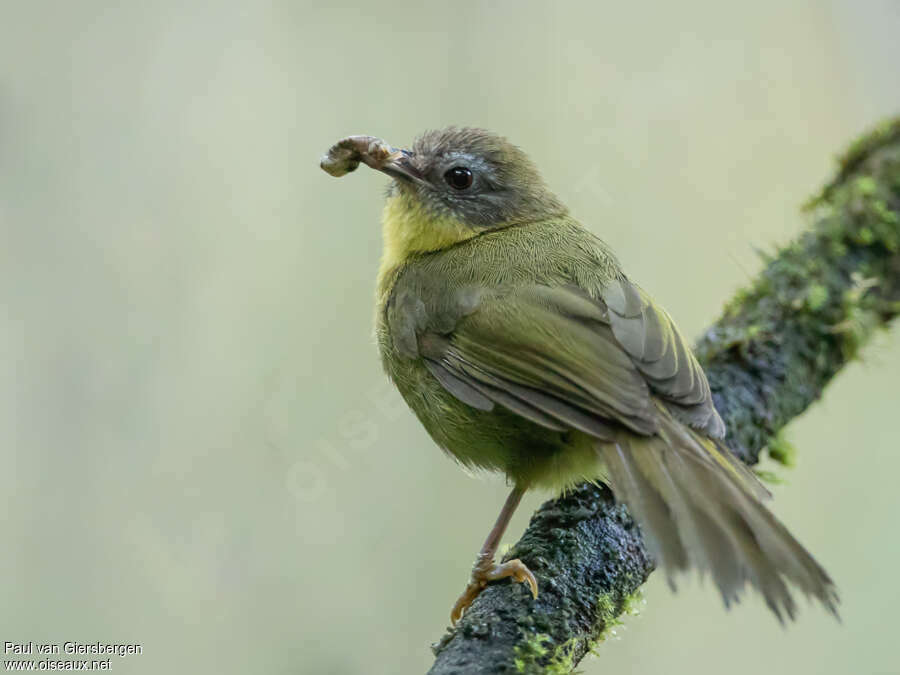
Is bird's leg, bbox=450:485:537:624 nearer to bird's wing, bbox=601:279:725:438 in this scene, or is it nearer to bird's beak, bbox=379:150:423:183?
bird's wing, bbox=601:279:725:438

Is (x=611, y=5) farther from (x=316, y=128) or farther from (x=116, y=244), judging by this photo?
(x=116, y=244)

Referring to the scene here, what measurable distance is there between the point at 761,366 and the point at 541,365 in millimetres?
1142

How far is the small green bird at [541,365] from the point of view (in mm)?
2383

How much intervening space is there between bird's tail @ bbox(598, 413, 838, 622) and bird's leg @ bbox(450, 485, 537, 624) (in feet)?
1.38

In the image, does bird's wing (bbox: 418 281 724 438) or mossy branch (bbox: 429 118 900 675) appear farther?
bird's wing (bbox: 418 281 724 438)

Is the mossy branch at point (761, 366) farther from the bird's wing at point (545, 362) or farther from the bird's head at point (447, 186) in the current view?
the bird's head at point (447, 186)

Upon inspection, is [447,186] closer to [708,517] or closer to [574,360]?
[574,360]

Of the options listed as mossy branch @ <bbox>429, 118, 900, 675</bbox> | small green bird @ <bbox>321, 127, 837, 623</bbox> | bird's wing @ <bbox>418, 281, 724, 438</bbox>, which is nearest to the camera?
small green bird @ <bbox>321, 127, 837, 623</bbox>

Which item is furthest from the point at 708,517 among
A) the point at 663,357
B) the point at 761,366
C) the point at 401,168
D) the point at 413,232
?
the point at 401,168

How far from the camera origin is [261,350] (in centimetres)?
473

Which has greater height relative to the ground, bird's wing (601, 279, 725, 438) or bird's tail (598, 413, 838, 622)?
bird's wing (601, 279, 725, 438)

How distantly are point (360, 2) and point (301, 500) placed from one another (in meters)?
2.82

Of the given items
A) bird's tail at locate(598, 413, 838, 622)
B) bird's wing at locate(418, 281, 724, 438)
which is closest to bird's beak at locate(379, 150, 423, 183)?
bird's wing at locate(418, 281, 724, 438)

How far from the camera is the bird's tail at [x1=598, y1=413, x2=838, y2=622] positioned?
224 cm
